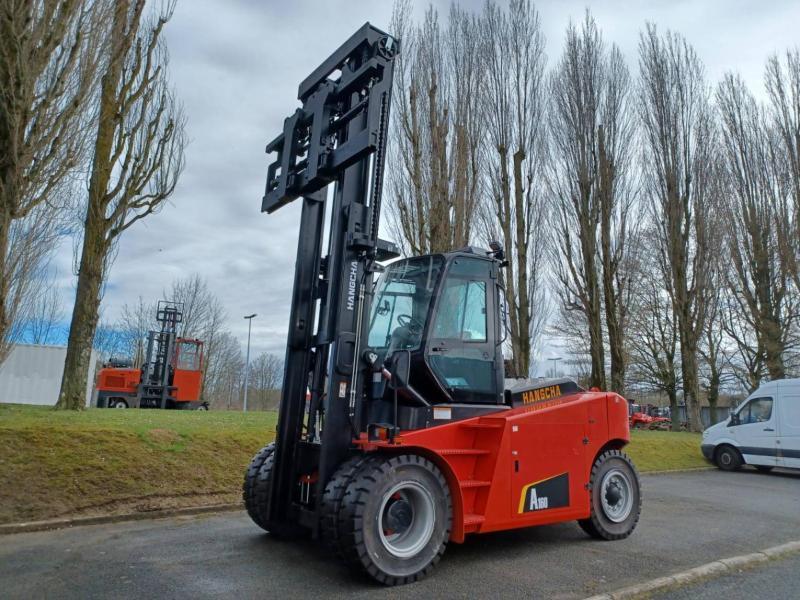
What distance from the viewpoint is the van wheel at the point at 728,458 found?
50.3 ft

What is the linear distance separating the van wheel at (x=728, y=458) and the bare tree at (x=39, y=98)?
1638 centimetres

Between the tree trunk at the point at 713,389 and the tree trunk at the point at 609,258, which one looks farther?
the tree trunk at the point at 713,389

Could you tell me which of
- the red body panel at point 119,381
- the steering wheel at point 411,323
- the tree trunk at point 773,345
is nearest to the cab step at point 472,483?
the steering wheel at point 411,323

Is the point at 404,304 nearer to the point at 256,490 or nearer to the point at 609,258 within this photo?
the point at 256,490

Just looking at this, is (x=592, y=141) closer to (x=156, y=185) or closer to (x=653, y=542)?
(x=156, y=185)

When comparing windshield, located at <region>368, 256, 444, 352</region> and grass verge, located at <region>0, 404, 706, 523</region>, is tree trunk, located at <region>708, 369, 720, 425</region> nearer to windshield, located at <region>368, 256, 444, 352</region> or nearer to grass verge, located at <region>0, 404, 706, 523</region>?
grass verge, located at <region>0, 404, 706, 523</region>

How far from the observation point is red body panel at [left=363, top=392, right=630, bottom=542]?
5188 mm

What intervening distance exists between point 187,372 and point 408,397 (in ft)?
69.1

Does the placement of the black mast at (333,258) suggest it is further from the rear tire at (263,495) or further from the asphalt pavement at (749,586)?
the asphalt pavement at (749,586)

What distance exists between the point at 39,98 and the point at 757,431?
1709 centimetres

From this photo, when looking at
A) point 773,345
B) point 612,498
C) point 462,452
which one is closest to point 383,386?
point 462,452

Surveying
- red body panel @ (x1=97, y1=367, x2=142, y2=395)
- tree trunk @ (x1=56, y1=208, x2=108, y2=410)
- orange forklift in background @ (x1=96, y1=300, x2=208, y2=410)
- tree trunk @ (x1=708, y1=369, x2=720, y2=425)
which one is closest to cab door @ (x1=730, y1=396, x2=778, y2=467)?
tree trunk @ (x1=708, y1=369, x2=720, y2=425)

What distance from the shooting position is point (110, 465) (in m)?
7.51

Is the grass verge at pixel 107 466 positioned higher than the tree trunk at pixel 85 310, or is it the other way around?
the tree trunk at pixel 85 310
